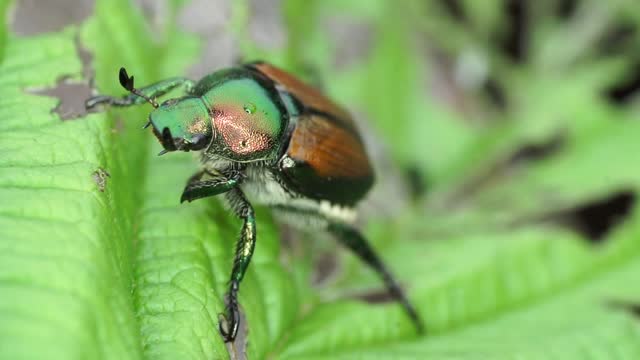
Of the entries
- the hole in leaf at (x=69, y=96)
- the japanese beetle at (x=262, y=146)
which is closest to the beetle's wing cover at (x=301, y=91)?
the japanese beetle at (x=262, y=146)

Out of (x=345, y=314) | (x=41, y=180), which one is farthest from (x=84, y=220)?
(x=345, y=314)

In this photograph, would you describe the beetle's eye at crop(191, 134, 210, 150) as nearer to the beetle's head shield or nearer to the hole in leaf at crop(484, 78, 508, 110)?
the beetle's head shield

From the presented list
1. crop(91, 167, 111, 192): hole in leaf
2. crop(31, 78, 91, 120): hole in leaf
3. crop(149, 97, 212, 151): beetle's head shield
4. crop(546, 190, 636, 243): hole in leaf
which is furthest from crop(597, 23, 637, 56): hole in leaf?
crop(91, 167, 111, 192): hole in leaf

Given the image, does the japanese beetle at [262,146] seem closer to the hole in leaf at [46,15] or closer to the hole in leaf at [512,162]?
the hole in leaf at [46,15]

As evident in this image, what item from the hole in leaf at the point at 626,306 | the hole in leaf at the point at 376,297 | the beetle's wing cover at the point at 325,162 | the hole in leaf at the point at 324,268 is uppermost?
the beetle's wing cover at the point at 325,162

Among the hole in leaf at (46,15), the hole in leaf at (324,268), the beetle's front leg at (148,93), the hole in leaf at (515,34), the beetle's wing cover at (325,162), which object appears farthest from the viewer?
the hole in leaf at (515,34)

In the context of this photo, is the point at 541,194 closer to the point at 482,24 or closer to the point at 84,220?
the point at 482,24

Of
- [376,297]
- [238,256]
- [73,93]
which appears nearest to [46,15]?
[73,93]

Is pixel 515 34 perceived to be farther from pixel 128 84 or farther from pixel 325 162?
pixel 128 84
